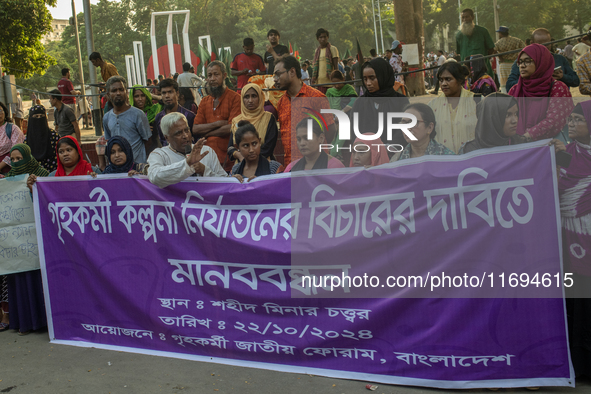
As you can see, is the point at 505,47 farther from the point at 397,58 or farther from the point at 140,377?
the point at 140,377

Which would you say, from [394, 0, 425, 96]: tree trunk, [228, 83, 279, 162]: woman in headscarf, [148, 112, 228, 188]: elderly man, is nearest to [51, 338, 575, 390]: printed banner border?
[148, 112, 228, 188]: elderly man

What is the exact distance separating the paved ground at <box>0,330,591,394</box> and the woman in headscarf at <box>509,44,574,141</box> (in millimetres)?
1606

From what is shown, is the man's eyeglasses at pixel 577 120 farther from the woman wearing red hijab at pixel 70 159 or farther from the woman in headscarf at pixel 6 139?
the woman in headscarf at pixel 6 139

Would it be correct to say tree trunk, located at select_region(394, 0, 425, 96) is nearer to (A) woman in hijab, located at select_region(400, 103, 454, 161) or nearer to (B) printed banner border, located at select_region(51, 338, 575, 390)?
(A) woman in hijab, located at select_region(400, 103, 454, 161)

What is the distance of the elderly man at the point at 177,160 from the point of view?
4.20 metres

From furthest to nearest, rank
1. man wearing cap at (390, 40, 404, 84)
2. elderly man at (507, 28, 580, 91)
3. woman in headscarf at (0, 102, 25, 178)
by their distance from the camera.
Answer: man wearing cap at (390, 40, 404, 84) < woman in headscarf at (0, 102, 25, 178) < elderly man at (507, 28, 580, 91)

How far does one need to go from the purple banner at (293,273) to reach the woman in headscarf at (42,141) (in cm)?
195

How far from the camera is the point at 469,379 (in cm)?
334

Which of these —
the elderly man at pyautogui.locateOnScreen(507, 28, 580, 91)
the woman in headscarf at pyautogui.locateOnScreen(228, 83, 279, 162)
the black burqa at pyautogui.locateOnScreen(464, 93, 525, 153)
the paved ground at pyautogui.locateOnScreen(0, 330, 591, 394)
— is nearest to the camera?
the paved ground at pyautogui.locateOnScreen(0, 330, 591, 394)

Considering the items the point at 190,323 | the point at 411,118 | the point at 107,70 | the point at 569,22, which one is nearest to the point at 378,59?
the point at 411,118

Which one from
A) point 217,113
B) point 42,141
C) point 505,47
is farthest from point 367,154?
point 505,47

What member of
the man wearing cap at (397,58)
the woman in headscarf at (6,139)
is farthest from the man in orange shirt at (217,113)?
the man wearing cap at (397,58)

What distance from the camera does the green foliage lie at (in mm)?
23047

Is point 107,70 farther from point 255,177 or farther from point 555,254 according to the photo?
point 555,254
